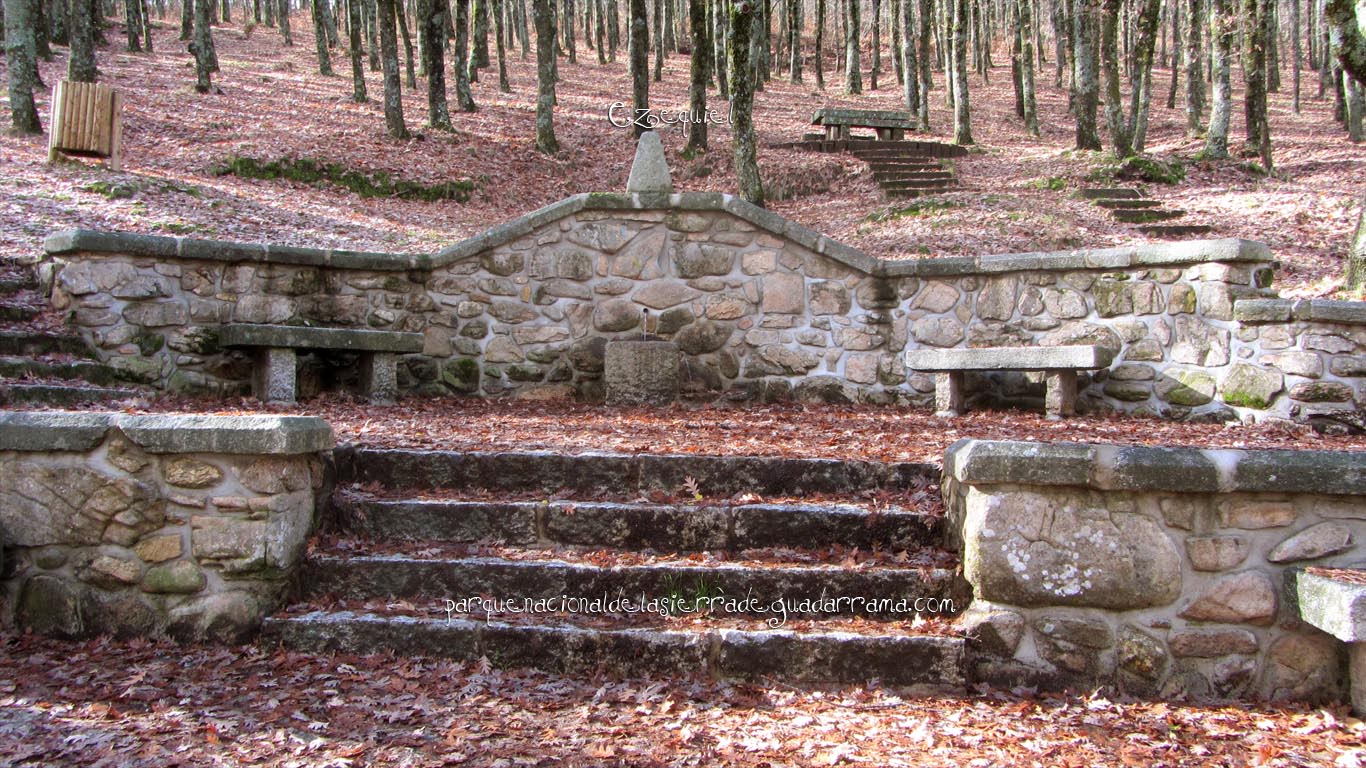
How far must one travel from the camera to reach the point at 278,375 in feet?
21.7

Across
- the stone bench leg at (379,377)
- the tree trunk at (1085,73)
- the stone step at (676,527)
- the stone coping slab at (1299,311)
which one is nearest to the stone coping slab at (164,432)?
the stone step at (676,527)

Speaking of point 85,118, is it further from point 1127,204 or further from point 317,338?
point 1127,204

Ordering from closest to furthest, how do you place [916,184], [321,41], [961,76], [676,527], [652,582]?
[652,582]
[676,527]
[916,184]
[961,76]
[321,41]

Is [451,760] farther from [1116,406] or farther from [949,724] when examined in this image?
[1116,406]

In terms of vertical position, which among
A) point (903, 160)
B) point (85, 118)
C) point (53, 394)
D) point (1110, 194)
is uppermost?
point (903, 160)

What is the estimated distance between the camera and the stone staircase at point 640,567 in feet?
11.8

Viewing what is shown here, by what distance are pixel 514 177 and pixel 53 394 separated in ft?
37.5

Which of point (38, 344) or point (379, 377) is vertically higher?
point (38, 344)

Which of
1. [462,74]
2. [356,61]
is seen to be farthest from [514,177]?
[356,61]

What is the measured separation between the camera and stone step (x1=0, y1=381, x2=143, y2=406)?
18.6ft

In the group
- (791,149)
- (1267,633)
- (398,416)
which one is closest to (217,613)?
(398,416)

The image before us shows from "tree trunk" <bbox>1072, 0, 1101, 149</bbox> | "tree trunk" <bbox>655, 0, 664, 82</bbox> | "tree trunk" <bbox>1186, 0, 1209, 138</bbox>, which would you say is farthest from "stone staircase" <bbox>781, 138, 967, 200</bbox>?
"tree trunk" <bbox>655, 0, 664, 82</bbox>

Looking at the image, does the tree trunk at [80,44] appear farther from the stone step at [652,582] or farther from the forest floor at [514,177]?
the stone step at [652,582]

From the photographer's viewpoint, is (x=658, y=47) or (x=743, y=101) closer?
(x=743, y=101)
